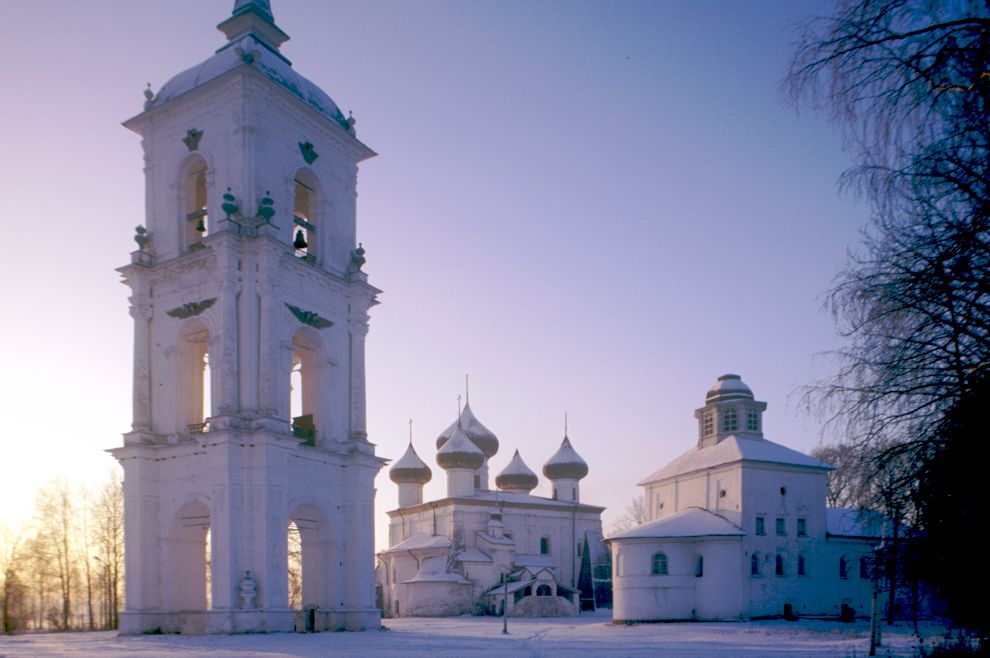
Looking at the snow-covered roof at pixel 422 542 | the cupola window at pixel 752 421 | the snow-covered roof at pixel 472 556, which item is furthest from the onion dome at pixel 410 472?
the cupola window at pixel 752 421

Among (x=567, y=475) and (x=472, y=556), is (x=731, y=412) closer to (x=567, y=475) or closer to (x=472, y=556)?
(x=472, y=556)

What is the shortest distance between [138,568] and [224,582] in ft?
11.4

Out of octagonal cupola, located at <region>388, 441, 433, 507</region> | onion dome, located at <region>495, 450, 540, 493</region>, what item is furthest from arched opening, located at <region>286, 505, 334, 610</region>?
onion dome, located at <region>495, 450, 540, 493</region>

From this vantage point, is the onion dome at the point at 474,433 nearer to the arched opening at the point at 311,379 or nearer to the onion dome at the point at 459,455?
the onion dome at the point at 459,455

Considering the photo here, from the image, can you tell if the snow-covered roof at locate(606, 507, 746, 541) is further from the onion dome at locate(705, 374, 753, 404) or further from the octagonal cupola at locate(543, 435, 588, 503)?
the octagonal cupola at locate(543, 435, 588, 503)

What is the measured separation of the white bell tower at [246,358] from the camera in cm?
2406

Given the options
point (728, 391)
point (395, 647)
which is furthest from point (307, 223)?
point (728, 391)

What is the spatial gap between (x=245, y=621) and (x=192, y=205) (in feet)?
44.6

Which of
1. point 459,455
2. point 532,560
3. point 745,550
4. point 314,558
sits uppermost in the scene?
point 459,455

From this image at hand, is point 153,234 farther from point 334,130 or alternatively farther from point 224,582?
point 224,582

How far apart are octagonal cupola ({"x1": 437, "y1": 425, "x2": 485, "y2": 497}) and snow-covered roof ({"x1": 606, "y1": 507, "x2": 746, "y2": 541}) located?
1823cm

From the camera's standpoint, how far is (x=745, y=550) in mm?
39094

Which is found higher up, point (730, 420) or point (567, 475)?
point (730, 420)

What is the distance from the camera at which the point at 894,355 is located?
31.2ft
